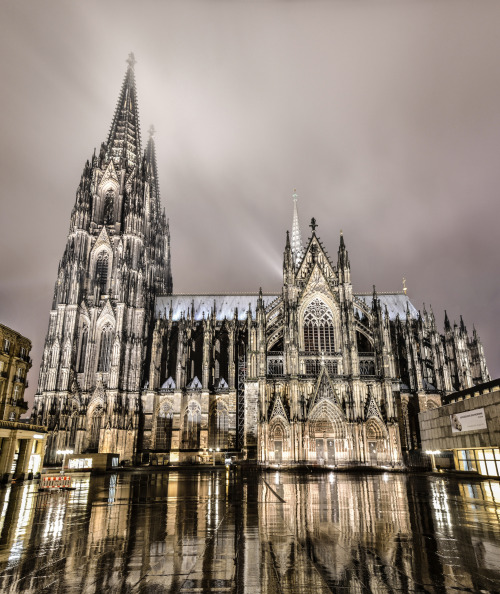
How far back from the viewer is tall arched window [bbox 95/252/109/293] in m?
57.4

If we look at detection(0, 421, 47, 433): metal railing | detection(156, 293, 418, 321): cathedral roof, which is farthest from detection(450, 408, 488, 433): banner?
detection(0, 421, 47, 433): metal railing

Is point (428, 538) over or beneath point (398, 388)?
beneath

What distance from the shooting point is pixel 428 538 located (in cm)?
838

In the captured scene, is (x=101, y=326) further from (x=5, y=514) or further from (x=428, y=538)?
(x=428, y=538)

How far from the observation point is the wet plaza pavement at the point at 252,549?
559 cm

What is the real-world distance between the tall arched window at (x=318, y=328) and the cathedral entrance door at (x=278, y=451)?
435 inches

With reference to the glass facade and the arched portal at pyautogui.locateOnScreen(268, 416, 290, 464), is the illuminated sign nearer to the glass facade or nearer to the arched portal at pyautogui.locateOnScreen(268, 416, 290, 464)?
the arched portal at pyautogui.locateOnScreen(268, 416, 290, 464)

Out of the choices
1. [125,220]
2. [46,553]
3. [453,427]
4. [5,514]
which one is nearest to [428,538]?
[46,553]

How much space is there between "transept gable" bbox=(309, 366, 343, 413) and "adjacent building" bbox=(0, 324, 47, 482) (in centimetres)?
2549

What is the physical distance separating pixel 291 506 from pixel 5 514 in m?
8.59

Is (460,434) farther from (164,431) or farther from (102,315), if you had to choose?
(102,315)

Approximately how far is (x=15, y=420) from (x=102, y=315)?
18.8 m

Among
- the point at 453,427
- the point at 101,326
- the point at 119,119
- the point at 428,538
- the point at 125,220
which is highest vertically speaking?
the point at 119,119

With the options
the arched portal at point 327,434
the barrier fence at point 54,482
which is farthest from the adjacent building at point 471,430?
the barrier fence at point 54,482
